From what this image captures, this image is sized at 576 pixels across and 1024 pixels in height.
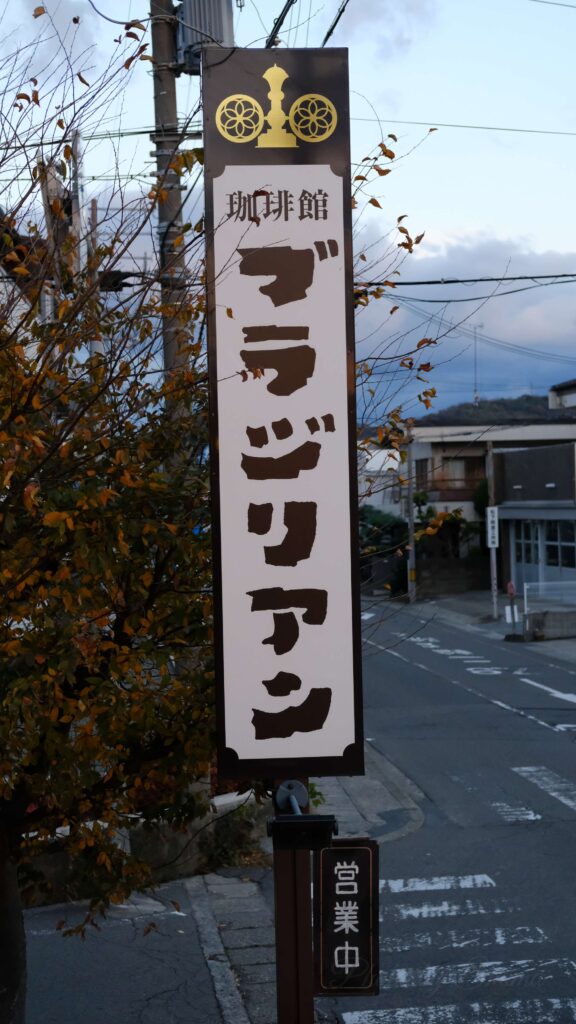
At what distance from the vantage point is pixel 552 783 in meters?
15.4

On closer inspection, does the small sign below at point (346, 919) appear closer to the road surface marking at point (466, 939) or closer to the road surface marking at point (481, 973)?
the road surface marking at point (481, 973)

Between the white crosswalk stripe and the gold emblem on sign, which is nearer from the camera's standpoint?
the gold emblem on sign

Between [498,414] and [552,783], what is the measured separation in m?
64.6

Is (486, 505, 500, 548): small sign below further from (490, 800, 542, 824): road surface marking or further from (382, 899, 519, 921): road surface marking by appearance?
(382, 899, 519, 921): road surface marking

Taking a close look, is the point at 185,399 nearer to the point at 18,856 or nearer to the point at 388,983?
the point at 18,856

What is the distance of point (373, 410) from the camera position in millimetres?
6438

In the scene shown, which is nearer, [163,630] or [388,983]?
[163,630]

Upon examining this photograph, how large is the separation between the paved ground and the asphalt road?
868mm

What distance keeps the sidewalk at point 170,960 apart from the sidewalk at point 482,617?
20.0 m

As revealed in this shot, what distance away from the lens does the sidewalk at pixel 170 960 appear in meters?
7.91

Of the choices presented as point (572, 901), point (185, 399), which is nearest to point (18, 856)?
point (185, 399)

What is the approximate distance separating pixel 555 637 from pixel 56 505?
31.7m

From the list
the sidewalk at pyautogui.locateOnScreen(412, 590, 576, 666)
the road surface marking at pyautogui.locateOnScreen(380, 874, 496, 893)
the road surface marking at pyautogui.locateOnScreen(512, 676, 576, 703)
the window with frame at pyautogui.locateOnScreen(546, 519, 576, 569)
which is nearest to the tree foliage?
the road surface marking at pyautogui.locateOnScreen(380, 874, 496, 893)

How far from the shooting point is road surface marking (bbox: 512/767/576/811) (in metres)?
14.6
